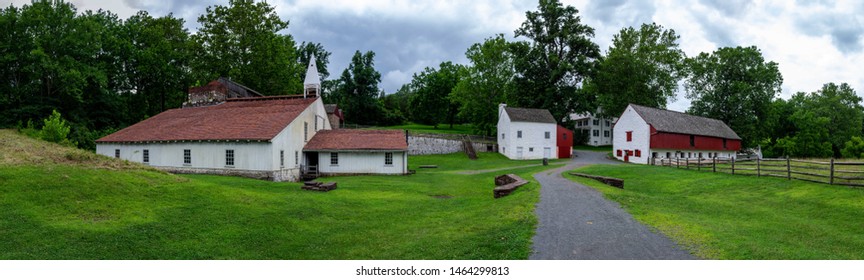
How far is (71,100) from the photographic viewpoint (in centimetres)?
4462

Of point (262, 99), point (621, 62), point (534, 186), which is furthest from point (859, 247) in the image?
point (621, 62)

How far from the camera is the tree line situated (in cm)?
4119

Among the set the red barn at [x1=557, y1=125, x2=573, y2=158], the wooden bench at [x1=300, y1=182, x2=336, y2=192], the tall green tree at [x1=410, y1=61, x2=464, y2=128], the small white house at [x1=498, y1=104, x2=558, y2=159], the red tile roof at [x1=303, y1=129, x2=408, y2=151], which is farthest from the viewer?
the tall green tree at [x1=410, y1=61, x2=464, y2=128]

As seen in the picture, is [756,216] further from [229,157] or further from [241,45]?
[241,45]

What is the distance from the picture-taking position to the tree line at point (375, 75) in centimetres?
4119

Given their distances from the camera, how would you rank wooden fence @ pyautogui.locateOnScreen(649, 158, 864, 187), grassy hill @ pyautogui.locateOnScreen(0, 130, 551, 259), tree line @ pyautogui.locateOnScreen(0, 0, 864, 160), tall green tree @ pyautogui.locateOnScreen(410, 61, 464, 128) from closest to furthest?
1. grassy hill @ pyautogui.locateOnScreen(0, 130, 551, 259)
2. wooden fence @ pyautogui.locateOnScreen(649, 158, 864, 187)
3. tree line @ pyautogui.locateOnScreen(0, 0, 864, 160)
4. tall green tree @ pyautogui.locateOnScreen(410, 61, 464, 128)

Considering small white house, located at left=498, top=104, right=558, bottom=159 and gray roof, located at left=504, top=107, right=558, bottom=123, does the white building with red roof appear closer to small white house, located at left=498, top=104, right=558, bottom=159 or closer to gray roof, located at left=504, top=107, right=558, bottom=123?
small white house, located at left=498, top=104, right=558, bottom=159

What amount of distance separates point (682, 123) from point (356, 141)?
37.0m

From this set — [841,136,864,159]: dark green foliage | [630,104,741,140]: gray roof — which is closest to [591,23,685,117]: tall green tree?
[630,104,741,140]: gray roof

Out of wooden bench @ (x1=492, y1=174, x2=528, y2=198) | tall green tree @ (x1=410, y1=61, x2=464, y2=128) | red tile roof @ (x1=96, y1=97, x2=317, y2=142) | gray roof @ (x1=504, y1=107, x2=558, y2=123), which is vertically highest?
tall green tree @ (x1=410, y1=61, x2=464, y2=128)

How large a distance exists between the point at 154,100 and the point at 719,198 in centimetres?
5778

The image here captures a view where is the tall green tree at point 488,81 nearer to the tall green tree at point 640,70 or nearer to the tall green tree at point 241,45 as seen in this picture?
the tall green tree at point 640,70

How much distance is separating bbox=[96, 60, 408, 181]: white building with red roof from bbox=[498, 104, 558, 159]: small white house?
18.8m

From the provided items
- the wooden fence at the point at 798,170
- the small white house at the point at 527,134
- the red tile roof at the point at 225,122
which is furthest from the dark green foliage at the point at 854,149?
the red tile roof at the point at 225,122
